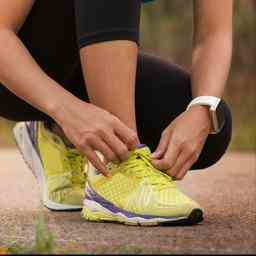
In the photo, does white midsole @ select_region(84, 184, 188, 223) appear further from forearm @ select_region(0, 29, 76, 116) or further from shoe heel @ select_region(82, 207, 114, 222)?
forearm @ select_region(0, 29, 76, 116)

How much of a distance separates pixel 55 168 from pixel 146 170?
51cm

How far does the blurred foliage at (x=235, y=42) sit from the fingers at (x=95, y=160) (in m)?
4.99

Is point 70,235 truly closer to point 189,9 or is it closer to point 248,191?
point 248,191

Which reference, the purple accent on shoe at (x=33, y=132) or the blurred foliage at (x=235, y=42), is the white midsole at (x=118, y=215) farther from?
the blurred foliage at (x=235, y=42)

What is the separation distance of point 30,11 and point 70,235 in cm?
60

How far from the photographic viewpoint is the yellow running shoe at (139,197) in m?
1.79

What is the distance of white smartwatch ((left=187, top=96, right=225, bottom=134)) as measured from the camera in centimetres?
192

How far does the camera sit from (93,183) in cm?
193

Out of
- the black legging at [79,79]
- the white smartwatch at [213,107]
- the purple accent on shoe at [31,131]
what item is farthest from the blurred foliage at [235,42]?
the white smartwatch at [213,107]

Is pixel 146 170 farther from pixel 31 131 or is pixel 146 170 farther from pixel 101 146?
pixel 31 131

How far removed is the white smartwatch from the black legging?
0.11 m

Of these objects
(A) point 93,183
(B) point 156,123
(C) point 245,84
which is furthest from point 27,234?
(C) point 245,84

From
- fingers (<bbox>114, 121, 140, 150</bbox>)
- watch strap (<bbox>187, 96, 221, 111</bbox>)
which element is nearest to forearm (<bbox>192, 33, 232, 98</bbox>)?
watch strap (<bbox>187, 96, 221, 111</bbox>)

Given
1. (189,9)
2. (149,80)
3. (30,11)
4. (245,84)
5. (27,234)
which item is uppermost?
(30,11)
